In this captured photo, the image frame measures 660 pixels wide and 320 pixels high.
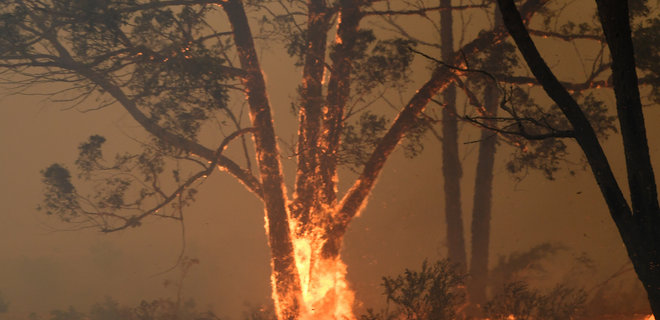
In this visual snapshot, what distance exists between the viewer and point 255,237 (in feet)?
73.9

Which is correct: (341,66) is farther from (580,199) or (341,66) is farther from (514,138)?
(580,199)

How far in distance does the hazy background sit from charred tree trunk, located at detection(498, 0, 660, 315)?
1259cm

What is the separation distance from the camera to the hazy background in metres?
19.0

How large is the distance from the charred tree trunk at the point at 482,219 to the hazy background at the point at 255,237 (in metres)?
4.84

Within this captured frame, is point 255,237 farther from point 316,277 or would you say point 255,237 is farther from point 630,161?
point 630,161

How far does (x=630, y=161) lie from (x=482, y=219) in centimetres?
799

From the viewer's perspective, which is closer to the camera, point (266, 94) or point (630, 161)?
point (630, 161)

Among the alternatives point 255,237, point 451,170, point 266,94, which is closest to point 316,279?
point 266,94

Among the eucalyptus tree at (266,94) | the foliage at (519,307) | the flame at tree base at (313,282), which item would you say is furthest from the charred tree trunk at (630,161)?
the flame at tree base at (313,282)

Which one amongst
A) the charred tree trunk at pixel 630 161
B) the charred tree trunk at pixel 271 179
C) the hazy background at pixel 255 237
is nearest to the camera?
the charred tree trunk at pixel 630 161

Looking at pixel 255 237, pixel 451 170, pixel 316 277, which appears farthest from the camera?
pixel 255 237

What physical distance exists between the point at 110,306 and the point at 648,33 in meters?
16.6

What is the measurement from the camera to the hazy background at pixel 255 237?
19016 millimetres

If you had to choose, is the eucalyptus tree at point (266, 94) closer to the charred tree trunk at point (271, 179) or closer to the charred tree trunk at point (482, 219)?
the charred tree trunk at point (271, 179)
